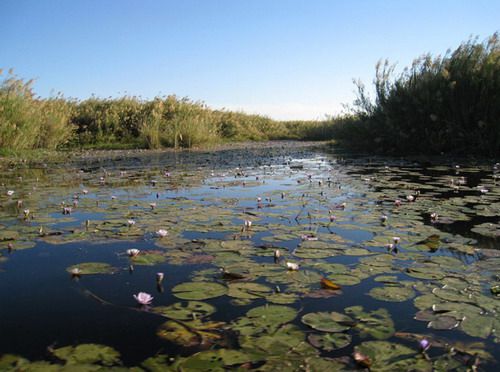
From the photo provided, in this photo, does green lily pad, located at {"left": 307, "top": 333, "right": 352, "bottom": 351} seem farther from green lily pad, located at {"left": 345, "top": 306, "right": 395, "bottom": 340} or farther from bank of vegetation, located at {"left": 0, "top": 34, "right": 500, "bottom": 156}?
bank of vegetation, located at {"left": 0, "top": 34, "right": 500, "bottom": 156}

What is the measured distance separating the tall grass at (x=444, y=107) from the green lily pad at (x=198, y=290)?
33.6 feet

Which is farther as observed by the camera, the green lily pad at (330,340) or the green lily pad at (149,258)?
the green lily pad at (149,258)

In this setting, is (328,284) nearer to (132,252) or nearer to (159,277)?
(159,277)

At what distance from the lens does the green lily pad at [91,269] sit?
2.50 meters

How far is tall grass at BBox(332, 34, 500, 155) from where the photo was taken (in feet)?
35.5

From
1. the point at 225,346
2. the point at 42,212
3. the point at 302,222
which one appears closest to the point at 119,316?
the point at 225,346

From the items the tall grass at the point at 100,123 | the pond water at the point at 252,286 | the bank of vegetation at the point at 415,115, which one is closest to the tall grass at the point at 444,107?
the bank of vegetation at the point at 415,115

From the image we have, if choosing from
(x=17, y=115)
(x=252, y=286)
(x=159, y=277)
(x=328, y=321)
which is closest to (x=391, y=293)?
(x=328, y=321)

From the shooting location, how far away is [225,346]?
166 centimetres

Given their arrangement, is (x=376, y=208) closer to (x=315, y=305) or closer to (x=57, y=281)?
(x=315, y=305)

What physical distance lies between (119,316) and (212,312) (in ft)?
1.38

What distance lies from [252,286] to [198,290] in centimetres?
29

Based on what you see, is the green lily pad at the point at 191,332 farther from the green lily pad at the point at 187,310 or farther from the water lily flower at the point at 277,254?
the water lily flower at the point at 277,254

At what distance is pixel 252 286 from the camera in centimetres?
228
